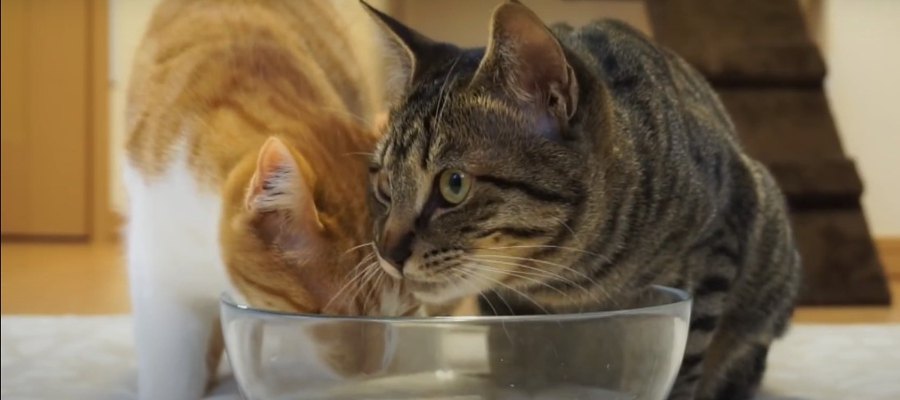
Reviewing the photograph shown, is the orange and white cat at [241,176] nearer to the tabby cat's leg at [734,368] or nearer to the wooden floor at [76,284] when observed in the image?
the tabby cat's leg at [734,368]

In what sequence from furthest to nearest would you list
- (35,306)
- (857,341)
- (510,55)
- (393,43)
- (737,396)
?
(35,306)
(857,341)
(737,396)
(393,43)
(510,55)

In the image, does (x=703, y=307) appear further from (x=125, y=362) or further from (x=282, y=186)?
(x=125, y=362)

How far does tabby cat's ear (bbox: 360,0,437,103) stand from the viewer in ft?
A: 2.45

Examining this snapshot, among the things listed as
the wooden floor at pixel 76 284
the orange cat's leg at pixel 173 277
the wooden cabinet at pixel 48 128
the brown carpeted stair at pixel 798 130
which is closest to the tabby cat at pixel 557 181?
the orange cat's leg at pixel 173 277

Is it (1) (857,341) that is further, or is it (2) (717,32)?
(2) (717,32)

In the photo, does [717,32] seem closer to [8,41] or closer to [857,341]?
[857,341]

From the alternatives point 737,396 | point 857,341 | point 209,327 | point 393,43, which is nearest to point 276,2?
point 393,43

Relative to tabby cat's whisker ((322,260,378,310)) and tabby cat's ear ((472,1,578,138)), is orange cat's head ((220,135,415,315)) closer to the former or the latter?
tabby cat's whisker ((322,260,378,310))

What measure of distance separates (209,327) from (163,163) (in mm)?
147

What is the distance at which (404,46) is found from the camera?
0.76m

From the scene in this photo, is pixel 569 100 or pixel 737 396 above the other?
pixel 569 100

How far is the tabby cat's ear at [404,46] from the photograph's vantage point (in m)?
0.75

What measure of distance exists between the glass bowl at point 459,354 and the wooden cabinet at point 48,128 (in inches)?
64.0

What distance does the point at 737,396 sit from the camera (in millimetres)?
938
